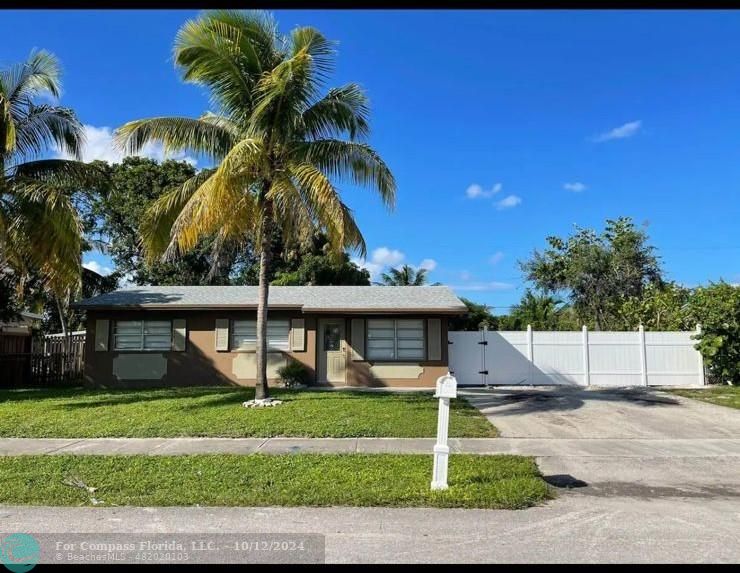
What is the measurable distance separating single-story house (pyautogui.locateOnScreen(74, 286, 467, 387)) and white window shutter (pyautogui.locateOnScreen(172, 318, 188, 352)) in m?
0.03

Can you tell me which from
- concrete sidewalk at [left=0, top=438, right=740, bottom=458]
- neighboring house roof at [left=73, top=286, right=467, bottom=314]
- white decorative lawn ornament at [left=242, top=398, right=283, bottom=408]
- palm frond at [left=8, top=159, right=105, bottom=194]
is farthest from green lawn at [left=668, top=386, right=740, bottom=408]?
palm frond at [left=8, top=159, right=105, bottom=194]

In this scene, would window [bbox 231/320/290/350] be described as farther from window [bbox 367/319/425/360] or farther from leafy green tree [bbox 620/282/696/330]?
leafy green tree [bbox 620/282/696/330]

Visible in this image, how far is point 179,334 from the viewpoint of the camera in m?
18.8

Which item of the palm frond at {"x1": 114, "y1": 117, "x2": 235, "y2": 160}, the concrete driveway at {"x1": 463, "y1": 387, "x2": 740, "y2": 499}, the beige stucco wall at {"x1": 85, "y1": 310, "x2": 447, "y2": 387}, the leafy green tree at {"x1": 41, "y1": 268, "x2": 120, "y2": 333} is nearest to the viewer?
the concrete driveway at {"x1": 463, "y1": 387, "x2": 740, "y2": 499}

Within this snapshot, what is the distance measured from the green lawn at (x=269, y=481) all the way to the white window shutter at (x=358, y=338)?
1006 cm

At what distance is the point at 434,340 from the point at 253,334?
5.73m

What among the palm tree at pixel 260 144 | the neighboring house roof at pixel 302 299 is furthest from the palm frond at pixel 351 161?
the neighboring house roof at pixel 302 299

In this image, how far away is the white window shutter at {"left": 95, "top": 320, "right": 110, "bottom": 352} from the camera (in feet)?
61.9

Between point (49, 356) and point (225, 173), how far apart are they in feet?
42.3

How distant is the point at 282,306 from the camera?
18.2 m

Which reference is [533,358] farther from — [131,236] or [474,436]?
[131,236]

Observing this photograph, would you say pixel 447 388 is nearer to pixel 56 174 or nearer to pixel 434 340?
pixel 434 340

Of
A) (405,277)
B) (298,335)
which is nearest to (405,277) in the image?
(405,277)

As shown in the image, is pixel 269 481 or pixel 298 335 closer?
pixel 269 481
